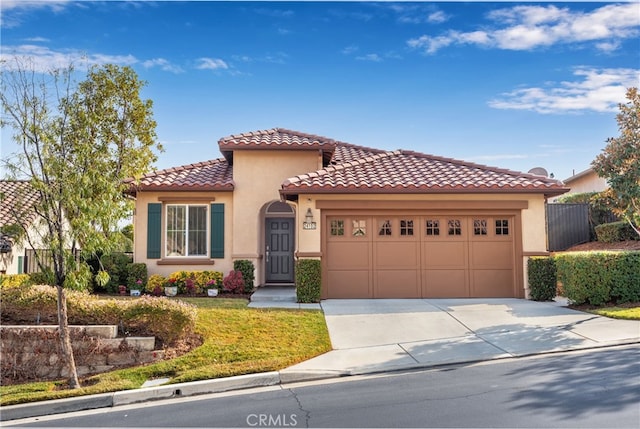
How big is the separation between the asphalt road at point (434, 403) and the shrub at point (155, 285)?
25.9 ft

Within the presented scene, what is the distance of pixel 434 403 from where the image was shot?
5.72 meters

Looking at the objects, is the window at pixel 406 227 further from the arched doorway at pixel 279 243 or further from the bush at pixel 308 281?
the arched doorway at pixel 279 243

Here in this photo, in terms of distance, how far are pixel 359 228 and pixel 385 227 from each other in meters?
0.73

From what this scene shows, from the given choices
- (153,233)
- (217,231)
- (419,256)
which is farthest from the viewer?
(217,231)

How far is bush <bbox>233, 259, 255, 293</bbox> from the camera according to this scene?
14.5 m

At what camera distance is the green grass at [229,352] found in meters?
7.07

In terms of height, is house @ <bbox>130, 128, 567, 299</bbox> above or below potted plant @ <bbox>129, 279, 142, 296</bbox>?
above

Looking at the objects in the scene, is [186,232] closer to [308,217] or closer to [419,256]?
[308,217]

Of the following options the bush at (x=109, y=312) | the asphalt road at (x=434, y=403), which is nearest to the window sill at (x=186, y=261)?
the bush at (x=109, y=312)

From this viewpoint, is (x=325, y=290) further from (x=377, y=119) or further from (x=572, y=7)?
(x=572, y=7)

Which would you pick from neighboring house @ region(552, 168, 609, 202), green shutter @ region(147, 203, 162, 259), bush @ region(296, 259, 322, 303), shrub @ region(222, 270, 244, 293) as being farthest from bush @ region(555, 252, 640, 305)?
neighboring house @ region(552, 168, 609, 202)

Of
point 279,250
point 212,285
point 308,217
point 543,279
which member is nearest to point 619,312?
point 543,279

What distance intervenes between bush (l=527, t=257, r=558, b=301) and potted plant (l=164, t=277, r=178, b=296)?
997 centimetres

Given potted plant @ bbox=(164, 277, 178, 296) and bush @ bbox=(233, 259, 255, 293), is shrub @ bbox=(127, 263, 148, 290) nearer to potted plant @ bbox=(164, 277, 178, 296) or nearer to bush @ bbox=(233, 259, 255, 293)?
potted plant @ bbox=(164, 277, 178, 296)
